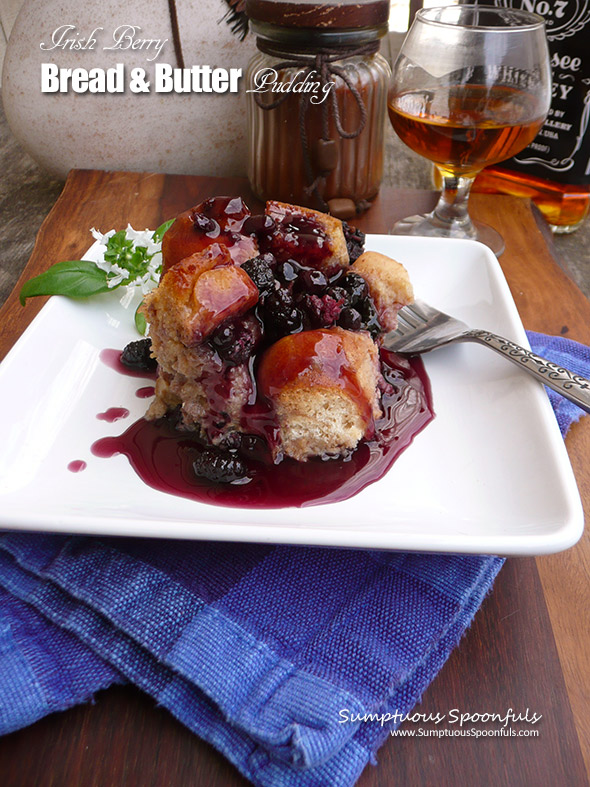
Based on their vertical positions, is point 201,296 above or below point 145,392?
above

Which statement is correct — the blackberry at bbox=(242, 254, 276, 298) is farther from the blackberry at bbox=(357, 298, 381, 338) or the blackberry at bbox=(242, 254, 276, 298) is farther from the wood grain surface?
the wood grain surface

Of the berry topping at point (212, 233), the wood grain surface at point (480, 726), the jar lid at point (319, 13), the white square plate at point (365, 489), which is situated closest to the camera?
the wood grain surface at point (480, 726)

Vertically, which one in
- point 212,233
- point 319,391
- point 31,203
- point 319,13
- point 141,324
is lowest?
point 31,203

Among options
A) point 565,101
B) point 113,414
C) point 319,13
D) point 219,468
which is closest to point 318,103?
point 319,13

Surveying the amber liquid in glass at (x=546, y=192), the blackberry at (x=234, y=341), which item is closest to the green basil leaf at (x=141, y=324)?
the blackberry at (x=234, y=341)

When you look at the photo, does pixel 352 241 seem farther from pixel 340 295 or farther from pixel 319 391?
pixel 319 391

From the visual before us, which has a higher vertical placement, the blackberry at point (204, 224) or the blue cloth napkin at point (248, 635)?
the blackberry at point (204, 224)

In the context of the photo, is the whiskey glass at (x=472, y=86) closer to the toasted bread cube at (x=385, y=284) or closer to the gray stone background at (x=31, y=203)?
the gray stone background at (x=31, y=203)
